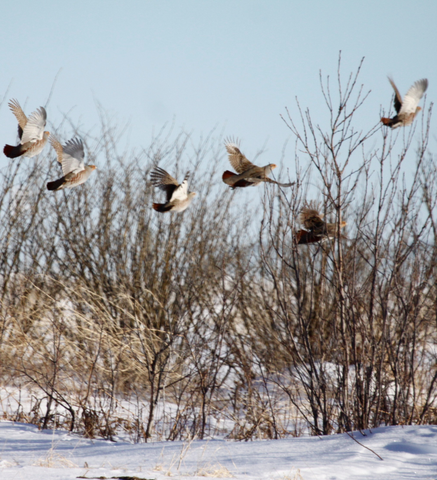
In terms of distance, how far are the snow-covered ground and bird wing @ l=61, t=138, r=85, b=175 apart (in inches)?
83.6

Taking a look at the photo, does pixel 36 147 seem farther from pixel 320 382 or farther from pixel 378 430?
pixel 378 430

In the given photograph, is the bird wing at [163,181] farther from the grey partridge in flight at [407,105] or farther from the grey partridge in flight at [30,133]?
the grey partridge in flight at [407,105]

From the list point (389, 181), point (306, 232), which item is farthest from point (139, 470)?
point (389, 181)

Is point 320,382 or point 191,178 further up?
point 191,178

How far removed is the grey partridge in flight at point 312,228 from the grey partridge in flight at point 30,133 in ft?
7.19

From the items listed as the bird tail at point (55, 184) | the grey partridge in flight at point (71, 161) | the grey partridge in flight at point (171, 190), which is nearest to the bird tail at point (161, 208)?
the grey partridge in flight at point (171, 190)

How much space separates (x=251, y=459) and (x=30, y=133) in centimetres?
297

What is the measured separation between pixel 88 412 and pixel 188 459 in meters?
1.72

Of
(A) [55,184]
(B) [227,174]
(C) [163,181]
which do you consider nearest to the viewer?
(B) [227,174]

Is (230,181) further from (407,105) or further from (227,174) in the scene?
(407,105)

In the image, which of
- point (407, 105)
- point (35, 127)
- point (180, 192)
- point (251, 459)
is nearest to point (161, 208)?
point (180, 192)

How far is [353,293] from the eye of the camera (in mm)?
3207

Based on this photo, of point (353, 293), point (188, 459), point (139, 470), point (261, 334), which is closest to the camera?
→ point (139, 470)

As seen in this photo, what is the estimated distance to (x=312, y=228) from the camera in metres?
3.36
